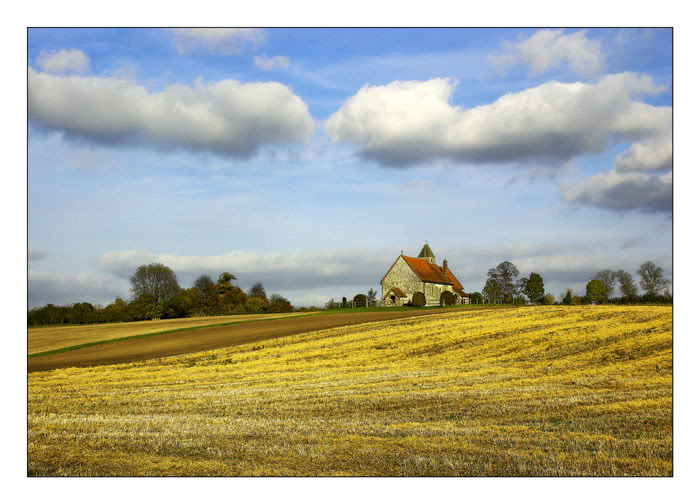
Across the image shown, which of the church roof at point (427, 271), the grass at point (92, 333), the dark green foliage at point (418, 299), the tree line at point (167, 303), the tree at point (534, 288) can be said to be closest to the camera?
the grass at point (92, 333)

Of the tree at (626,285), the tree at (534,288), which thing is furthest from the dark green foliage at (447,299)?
the tree at (626,285)

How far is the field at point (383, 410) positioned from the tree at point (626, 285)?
6.26ft

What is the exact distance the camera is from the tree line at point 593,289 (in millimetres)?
22800

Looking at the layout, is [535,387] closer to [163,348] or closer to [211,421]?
[211,421]

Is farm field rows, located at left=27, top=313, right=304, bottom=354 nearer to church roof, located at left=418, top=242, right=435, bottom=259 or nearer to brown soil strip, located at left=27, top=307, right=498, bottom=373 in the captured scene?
brown soil strip, located at left=27, top=307, right=498, bottom=373

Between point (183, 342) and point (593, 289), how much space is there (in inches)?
1210

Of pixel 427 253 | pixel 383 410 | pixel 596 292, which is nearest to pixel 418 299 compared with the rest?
pixel 427 253

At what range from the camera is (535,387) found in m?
19.5

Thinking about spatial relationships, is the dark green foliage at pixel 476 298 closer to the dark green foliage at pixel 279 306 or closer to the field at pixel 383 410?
the dark green foliage at pixel 279 306

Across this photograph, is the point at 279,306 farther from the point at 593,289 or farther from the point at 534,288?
the point at 593,289

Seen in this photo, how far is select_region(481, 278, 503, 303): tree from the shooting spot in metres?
84.6

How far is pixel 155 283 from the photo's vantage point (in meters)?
65.8

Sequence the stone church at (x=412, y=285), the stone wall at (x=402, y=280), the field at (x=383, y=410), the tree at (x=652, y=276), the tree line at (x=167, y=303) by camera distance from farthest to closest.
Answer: the stone wall at (x=402, y=280) → the stone church at (x=412, y=285) → the tree line at (x=167, y=303) → the tree at (x=652, y=276) → the field at (x=383, y=410)

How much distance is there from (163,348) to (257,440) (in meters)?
30.6
